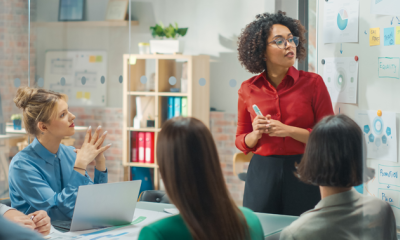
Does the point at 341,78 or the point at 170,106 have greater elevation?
the point at 341,78

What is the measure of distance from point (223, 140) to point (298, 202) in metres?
1.65

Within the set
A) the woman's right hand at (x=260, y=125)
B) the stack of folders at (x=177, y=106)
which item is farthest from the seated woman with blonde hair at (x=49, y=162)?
the stack of folders at (x=177, y=106)

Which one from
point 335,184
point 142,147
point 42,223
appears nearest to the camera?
point 335,184

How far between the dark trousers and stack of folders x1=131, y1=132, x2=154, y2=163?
159cm

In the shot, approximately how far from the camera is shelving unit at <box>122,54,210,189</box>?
2.82 metres

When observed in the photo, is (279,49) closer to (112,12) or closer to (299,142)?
(299,142)

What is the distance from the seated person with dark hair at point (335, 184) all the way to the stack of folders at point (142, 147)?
2012mm

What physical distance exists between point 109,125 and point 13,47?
0.94m

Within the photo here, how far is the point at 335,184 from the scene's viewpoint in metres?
1.11

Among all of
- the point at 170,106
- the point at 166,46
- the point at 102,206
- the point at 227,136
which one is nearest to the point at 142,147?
the point at 170,106

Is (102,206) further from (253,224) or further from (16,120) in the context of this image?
(16,120)

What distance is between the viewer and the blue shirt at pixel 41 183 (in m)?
1.50

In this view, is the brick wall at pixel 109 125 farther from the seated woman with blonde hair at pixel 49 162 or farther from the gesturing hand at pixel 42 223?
the gesturing hand at pixel 42 223

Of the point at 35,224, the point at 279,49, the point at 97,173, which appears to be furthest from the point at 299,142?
the point at 35,224
